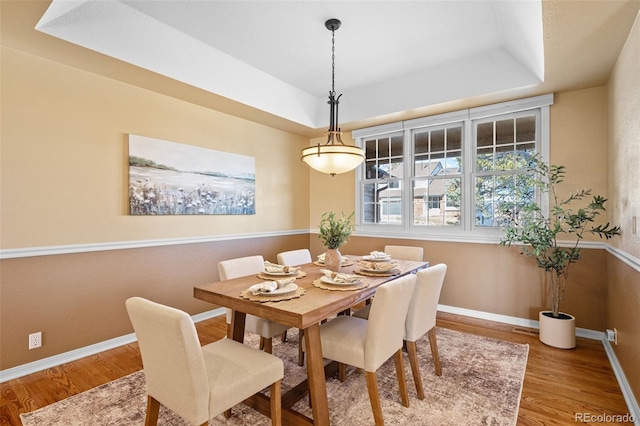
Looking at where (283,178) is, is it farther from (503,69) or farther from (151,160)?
(503,69)

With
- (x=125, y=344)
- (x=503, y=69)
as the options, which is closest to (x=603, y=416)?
(x=503, y=69)

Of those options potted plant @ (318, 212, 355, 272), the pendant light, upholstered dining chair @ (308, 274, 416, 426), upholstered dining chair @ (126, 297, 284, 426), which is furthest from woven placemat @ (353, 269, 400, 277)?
upholstered dining chair @ (126, 297, 284, 426)

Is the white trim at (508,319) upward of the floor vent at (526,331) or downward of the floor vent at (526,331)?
upward

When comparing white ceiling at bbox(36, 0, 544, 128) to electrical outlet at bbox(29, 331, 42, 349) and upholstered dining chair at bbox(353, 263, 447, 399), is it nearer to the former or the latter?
upholstered dining chair at bbox(353, 263, 447, 399)

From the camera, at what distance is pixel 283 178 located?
488cm

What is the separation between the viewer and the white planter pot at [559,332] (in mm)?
2908

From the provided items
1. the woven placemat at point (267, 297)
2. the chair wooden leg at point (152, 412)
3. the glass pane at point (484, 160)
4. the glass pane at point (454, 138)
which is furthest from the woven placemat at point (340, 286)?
the glass pane at point (454, 138)

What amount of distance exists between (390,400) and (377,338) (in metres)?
0.67

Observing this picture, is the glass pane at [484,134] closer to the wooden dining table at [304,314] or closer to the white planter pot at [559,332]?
the white planter pot at [559,332]

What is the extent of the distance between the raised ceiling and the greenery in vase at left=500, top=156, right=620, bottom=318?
0.93 meters

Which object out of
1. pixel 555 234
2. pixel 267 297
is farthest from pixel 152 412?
pixel 555 234

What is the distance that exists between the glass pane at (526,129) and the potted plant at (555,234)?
30 centimetres

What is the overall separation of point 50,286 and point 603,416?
13.4 ft

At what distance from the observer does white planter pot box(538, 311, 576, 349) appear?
2.91m
